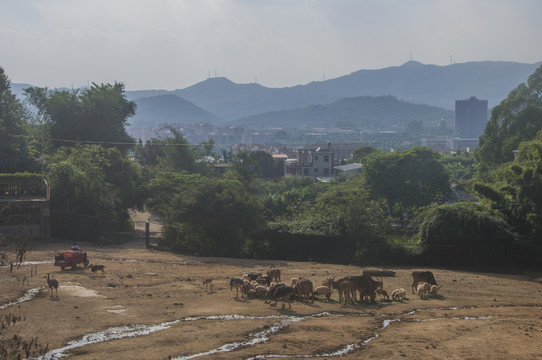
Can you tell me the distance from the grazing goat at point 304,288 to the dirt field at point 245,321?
57 centimetres

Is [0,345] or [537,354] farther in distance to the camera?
[537,354]

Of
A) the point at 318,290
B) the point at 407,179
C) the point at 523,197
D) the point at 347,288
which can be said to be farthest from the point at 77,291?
the point at 407,179

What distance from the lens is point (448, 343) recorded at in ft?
45.5

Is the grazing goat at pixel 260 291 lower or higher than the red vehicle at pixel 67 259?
lower

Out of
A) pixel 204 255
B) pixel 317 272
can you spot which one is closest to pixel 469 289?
pixel 317 272

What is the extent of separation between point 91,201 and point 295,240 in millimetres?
12907

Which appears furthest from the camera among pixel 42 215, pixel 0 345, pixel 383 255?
pixel 42 215

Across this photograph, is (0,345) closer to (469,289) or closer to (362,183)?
(469,289)

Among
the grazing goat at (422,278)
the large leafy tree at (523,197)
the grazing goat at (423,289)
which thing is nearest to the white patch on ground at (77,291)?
the grazing goat at (423,289)

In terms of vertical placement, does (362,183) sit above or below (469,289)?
above

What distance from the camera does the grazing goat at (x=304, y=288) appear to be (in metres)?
18.0

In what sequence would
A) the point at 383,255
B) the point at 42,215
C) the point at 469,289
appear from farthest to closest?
the point at 42,215, the point at 383,255, the point at 469,289

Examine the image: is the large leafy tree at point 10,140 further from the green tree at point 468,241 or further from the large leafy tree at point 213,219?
the green tree at point 468,241

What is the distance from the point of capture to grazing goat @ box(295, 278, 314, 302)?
18.0 m
